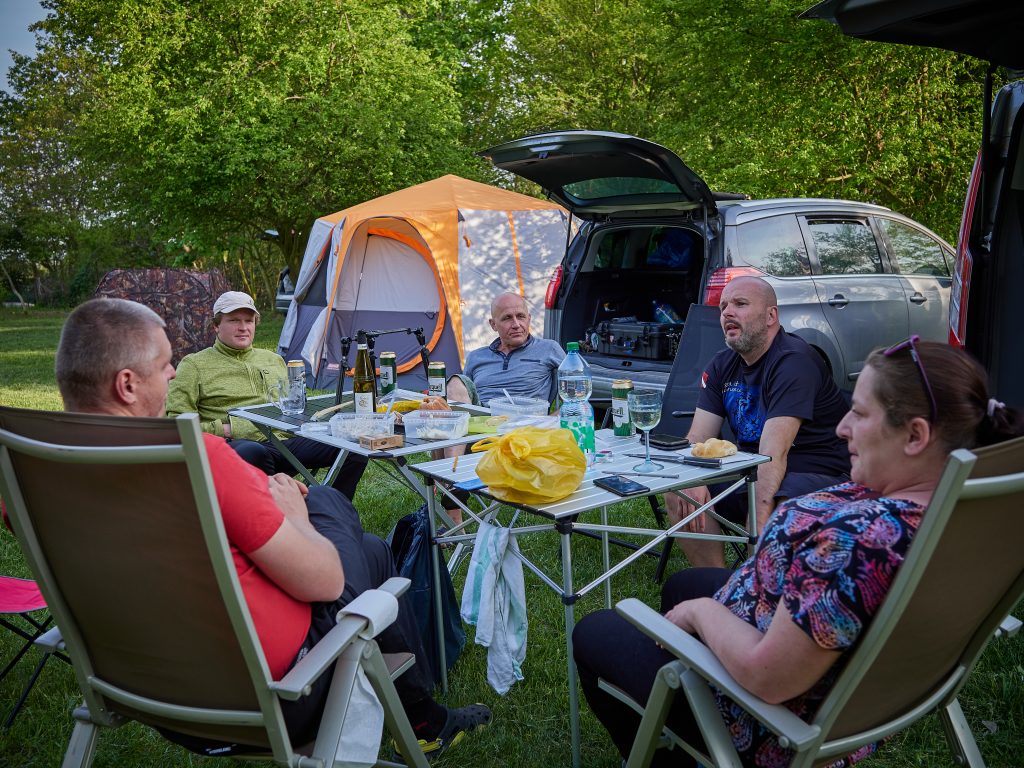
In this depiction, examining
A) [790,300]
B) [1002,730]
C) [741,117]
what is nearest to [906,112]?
[741,117]

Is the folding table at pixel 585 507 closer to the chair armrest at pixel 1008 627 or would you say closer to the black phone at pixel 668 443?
the black phone at pixel 668 443

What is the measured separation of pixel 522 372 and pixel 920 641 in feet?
9.65

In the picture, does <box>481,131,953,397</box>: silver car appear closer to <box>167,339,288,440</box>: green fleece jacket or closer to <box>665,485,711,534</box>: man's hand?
<box>665,485,711,534</box>: man's hand

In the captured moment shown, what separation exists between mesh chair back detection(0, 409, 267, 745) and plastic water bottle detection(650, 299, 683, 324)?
14.0 feet

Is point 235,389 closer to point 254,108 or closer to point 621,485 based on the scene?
point 621,485

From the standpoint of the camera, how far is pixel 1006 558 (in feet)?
4.52

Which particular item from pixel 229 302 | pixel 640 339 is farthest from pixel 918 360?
pixel 640 339

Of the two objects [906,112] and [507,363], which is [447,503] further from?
[906,112]

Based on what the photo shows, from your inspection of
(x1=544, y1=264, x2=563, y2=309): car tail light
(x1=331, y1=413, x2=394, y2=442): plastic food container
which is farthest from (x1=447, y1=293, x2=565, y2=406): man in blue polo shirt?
(x1=544, y1=264, x2=563, y2=309): car tail light

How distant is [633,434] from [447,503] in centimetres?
122

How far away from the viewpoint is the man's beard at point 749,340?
10.2 feet

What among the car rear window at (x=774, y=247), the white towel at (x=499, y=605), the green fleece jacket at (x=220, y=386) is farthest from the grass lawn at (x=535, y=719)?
the car rear window at (x=774, y=247)

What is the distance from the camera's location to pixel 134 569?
148cm

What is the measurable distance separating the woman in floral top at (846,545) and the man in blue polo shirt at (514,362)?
2.58m
